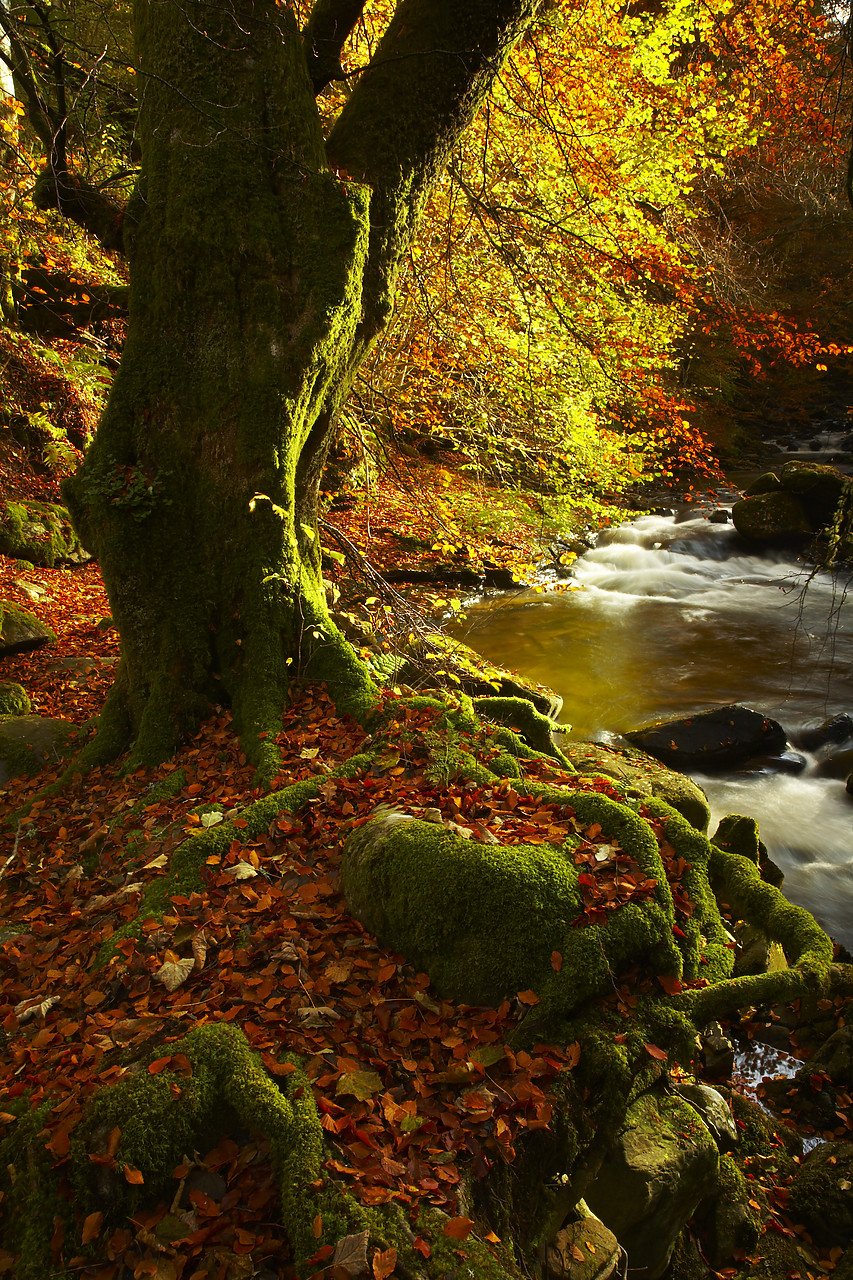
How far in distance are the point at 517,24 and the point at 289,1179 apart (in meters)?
6.36

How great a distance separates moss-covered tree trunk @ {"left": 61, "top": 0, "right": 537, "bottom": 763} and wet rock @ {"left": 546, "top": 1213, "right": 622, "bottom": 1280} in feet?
9.62

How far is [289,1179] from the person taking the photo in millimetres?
2018

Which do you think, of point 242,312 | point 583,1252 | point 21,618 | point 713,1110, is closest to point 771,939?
A: point 713,1110

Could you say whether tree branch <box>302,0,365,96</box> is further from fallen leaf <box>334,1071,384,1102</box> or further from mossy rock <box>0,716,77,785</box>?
fallen leaf <box>334,1071,384,1102</box>

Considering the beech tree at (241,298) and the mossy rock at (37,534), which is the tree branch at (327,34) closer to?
the beech tree at (241,298)

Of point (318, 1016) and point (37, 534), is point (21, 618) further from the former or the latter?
point (318, 1016)

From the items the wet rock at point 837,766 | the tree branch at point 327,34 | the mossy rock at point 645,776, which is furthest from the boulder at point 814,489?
the tree branch at point 327,34

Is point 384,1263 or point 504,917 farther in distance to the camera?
point 504,917

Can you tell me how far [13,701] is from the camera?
22.6 feet

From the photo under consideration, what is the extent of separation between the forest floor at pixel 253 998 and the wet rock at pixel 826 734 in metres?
5.65

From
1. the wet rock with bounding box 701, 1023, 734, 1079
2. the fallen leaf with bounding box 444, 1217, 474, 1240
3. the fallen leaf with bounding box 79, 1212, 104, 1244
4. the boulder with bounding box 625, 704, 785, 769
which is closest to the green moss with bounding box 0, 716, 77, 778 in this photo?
the fallen leaf with bounding box 79, 1212, 104, 1244

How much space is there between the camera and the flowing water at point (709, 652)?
7.99m

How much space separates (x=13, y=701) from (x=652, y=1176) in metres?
6.73

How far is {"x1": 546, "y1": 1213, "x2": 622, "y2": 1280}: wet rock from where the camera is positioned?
2.41 metres
